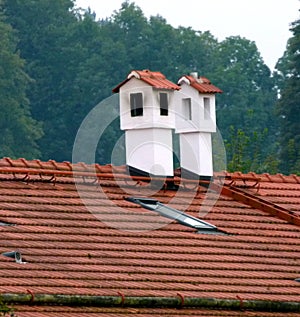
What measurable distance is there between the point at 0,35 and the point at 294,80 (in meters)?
19.6

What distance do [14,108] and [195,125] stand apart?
6584 centimetres

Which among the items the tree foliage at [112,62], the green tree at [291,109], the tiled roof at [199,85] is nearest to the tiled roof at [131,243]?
the tiled roof at [199,85]

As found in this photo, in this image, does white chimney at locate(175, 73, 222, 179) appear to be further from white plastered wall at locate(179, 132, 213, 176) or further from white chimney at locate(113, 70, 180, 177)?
white chimney at locate(113, 70, 180, 177)

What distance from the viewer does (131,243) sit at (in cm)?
3400

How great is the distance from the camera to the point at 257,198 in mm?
39281

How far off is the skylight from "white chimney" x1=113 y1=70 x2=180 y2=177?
178 cm

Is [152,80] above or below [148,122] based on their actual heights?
above

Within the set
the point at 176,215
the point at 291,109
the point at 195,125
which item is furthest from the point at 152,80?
the point at 291,109

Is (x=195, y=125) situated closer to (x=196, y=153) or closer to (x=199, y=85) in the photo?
(x=196, y=153)

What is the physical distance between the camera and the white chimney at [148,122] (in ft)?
128

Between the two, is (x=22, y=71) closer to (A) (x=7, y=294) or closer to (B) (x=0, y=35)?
(B) (x=0, y=35)

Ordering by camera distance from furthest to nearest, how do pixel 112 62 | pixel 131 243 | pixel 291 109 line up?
pixel 112 62 < pixel 291 109 < pixel 131 243

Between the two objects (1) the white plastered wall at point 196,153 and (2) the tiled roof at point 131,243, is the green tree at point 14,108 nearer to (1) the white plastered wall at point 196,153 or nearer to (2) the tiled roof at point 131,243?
(1) the white plastered wall at point 196,153

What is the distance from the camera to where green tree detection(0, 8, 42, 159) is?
330 feet
